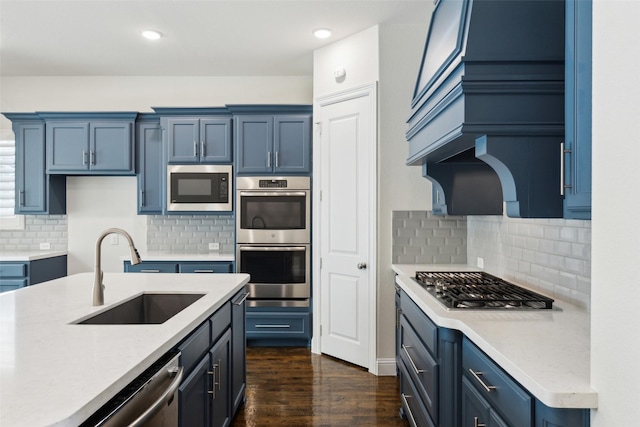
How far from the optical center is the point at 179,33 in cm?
355

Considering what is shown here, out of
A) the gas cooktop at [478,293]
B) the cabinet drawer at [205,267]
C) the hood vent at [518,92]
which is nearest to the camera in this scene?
the hood vent at [518,92]

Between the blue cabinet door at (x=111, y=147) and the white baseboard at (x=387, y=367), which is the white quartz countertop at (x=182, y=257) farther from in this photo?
the white baseboard at (x=387, y=367)

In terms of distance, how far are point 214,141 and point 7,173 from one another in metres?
2.42

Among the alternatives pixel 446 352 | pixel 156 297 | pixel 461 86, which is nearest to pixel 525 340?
pixel 446 352

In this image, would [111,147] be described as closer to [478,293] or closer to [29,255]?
[29,255]

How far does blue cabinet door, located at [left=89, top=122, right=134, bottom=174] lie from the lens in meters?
4.35

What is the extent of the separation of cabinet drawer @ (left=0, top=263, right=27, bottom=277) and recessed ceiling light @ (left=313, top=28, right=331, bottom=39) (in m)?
3.57

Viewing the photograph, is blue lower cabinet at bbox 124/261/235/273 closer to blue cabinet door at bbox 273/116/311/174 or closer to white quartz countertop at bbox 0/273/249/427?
blue cabinet door at bbox 273/116/311/174

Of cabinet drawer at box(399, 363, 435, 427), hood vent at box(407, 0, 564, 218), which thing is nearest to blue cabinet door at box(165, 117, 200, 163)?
cabinet drawer at box(399, 363, 435, 427)

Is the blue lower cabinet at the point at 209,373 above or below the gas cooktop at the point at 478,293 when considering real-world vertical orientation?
below

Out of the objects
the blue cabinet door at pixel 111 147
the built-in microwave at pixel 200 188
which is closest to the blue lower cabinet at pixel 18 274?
the blue cabinet door at pixel 111 147

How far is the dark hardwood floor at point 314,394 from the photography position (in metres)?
2.65

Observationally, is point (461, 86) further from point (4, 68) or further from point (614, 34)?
point (4, 68)

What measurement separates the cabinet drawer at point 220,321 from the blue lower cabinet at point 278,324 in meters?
1.77
